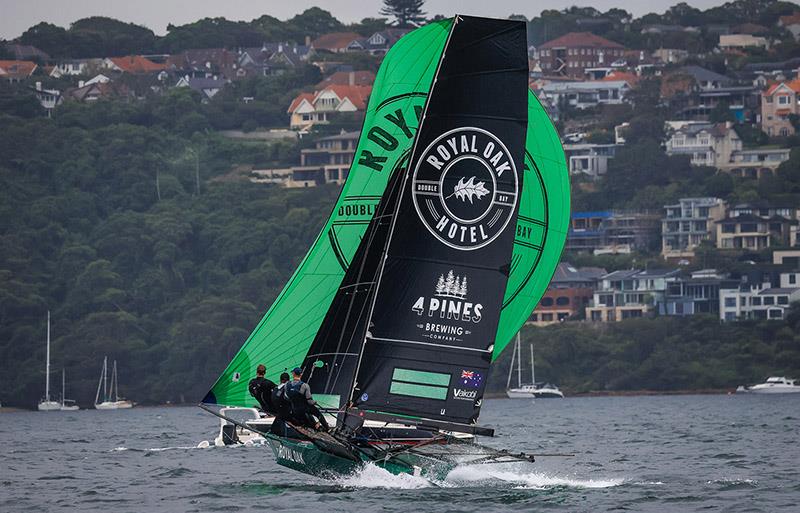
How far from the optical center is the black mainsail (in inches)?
839

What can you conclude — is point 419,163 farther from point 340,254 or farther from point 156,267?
point 156,267

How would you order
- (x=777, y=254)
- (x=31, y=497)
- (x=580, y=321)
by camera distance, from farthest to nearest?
(x=777, y=254) → (x=580, y=321) → (x=31, y=497)

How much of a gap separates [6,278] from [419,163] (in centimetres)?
8802

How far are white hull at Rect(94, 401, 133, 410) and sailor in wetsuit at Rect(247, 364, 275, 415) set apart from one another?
69.5 meters

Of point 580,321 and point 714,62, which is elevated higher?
point 714,62

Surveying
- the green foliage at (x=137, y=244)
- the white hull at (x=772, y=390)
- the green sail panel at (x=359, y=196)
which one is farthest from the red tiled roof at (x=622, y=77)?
the green sail panel at (x=359, y=196)

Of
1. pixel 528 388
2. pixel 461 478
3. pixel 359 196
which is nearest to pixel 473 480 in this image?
pixel 461 478

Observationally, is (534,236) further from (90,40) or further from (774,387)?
(90,40)

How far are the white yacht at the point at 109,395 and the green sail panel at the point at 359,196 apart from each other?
222 ft

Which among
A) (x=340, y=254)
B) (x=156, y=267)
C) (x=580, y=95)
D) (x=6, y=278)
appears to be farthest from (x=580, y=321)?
(x=340, y=254)

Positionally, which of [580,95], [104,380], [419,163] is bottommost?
[104,380]

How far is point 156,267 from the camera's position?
110188 millimetres

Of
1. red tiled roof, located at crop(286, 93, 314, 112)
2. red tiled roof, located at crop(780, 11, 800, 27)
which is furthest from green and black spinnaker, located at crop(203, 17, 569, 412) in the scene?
red tiled roof, located at crop(780, 11, 800, 27)

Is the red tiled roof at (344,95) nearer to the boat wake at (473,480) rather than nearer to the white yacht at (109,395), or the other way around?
the white yacht at (109,395)
